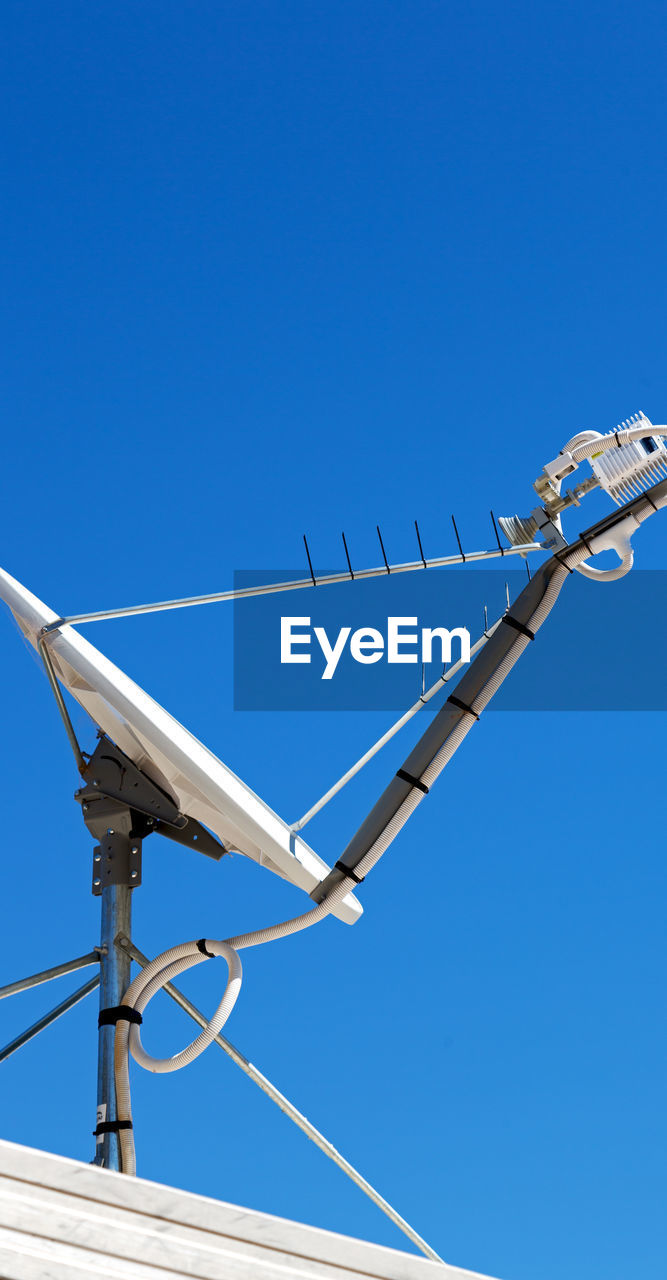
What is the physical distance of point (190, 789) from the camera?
12297mm

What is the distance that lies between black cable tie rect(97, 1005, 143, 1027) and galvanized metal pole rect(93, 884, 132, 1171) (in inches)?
1.7

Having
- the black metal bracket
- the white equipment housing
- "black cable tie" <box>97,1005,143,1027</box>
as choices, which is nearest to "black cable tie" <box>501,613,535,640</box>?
the white equipment housing

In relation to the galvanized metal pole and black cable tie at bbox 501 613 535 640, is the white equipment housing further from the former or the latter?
the galvanized metal pole

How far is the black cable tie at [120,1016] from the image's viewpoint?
12383mm

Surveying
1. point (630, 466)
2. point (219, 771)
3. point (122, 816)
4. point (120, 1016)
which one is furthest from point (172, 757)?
point (630, 466)

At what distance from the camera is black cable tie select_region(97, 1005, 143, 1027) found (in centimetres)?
1238

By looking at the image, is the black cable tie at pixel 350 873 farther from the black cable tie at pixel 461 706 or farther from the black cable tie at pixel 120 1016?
the black cable tie at pixel 120 1016

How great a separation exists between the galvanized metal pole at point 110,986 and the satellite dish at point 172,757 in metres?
1.01

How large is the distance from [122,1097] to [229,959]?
142 centimetres

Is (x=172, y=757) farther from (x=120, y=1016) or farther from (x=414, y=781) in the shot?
(x=120, y=1016)

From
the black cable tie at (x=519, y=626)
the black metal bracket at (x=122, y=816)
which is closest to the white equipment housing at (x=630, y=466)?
the black cable tie at (x=519, y=626)

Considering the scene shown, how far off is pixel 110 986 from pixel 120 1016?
313mm

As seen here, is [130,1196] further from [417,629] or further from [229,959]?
[417,629]

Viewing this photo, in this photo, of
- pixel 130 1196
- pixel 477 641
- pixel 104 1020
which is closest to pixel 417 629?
pixel 477 641
